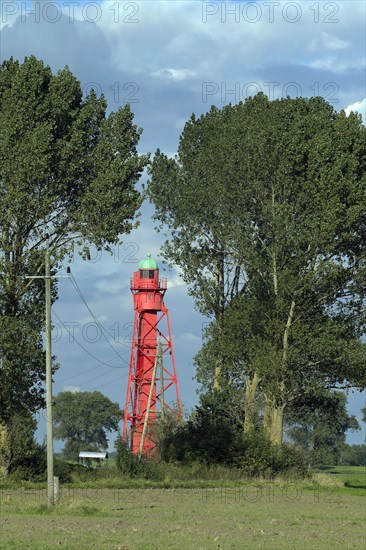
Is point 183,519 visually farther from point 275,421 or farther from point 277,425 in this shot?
point 275,421

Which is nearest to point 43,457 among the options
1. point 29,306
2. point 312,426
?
point 29,306

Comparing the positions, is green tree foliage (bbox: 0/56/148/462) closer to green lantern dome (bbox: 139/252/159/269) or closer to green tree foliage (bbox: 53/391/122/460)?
green lantern dome (bbox: 139/252/159/269)

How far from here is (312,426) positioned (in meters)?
147

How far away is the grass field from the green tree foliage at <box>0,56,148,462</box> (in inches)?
258

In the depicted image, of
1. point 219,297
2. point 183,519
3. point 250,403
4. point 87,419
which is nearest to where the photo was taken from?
point 183,519

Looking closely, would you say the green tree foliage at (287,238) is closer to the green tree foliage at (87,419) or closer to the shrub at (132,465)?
the shrub at (132,465)

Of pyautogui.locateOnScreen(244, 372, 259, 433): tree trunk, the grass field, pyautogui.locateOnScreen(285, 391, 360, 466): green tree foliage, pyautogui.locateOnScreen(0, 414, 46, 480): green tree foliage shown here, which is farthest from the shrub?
pyautogui.locateOnScreen(285, 391, 360, 466): green tree foliage

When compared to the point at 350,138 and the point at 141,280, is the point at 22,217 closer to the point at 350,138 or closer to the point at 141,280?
the point at 350,138

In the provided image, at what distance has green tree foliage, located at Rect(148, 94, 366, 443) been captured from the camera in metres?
57.3

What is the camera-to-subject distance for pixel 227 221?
61688 mm

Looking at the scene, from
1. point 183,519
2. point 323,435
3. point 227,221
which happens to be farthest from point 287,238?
point 323,435

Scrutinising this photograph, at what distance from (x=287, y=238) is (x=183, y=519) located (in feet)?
91.7

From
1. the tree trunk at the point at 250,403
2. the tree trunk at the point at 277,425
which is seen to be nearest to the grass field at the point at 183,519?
the tree trunk at the point at 277,425

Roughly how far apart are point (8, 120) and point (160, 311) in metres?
26.3
